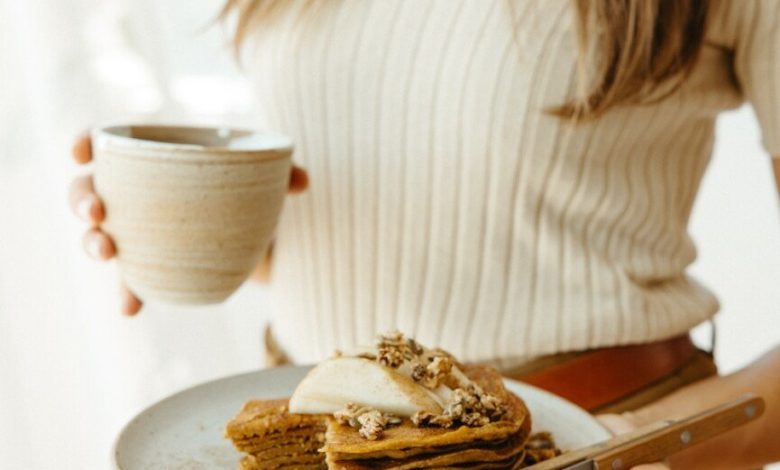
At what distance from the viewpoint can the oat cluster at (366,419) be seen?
0.55m

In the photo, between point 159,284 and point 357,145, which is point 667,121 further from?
point 159,284

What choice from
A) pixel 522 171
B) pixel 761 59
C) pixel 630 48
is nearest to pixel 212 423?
pixel 522 171

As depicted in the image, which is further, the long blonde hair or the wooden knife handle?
the long blonde hair

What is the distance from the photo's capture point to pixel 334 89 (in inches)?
34.8

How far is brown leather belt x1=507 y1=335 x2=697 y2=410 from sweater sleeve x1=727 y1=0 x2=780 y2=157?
23 centimetres

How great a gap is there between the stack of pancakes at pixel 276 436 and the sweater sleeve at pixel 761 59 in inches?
21.0

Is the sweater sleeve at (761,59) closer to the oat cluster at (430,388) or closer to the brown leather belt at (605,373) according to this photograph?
the brown leather belt at (605,373)

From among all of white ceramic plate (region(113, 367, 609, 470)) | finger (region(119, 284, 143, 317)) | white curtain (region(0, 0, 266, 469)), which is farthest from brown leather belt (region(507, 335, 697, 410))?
white curtain (region(0, 0, 266, 469))

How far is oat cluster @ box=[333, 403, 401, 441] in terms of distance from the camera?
21.7 inches

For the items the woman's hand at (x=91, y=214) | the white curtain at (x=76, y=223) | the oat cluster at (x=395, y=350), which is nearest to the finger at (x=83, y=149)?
the woman's hand at (x=91, y=214)

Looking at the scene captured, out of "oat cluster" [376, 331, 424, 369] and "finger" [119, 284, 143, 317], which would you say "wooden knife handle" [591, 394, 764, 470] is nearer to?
"oat cluster" [376, 331, 424, 369]

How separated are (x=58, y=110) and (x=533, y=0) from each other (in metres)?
0.80

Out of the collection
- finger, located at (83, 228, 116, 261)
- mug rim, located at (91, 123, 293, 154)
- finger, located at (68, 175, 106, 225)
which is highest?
mug rim, located at (91, 123, 293, 154)

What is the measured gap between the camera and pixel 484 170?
859mm
